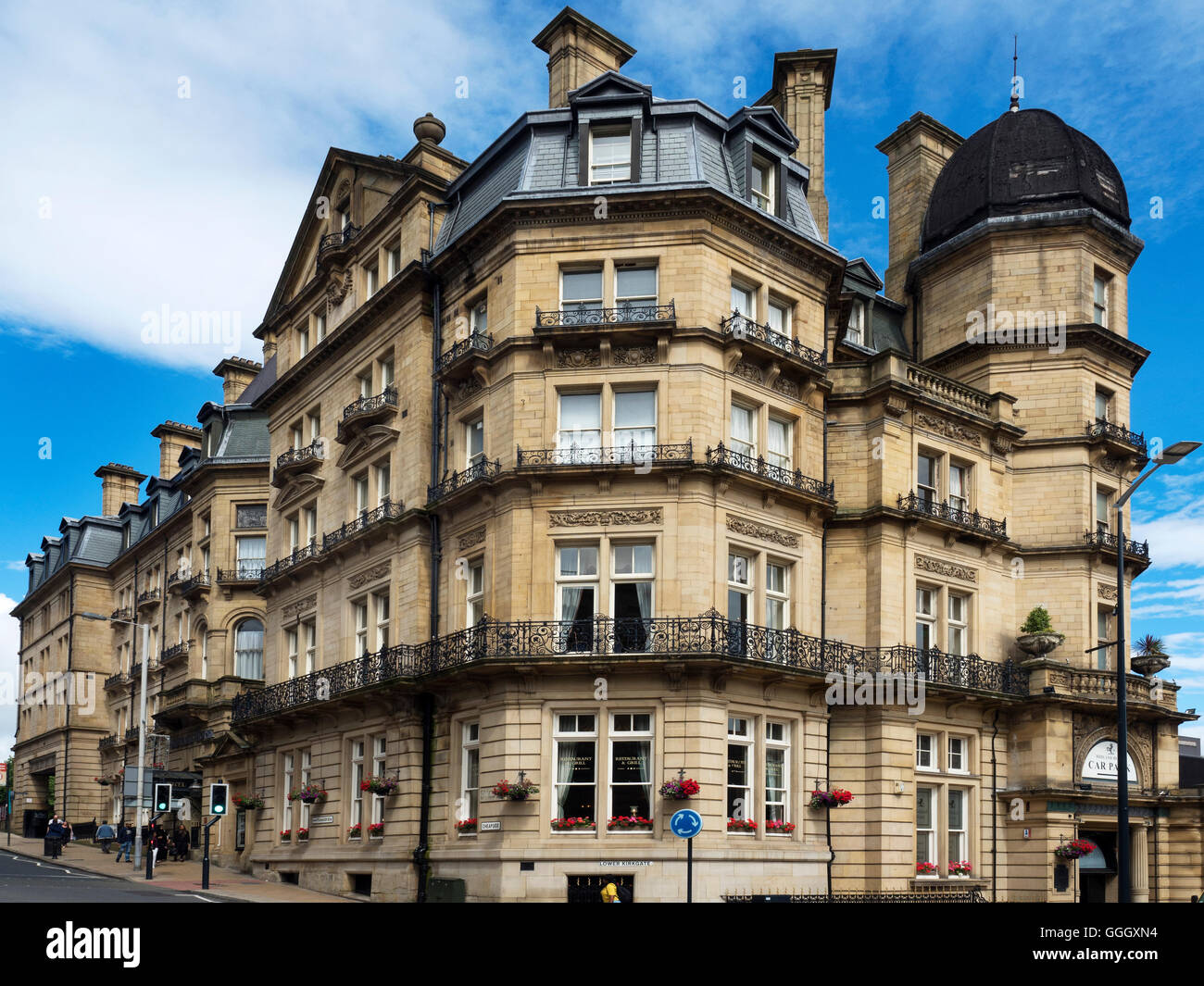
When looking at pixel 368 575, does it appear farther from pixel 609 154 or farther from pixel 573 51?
pixel 573 51

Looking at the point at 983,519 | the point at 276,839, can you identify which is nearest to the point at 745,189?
the point at 983,519

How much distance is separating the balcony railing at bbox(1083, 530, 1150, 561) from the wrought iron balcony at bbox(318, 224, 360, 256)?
935 inches

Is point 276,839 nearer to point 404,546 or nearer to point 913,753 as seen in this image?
point 404,546

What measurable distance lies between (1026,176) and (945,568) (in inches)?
558

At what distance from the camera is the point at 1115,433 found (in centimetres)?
3731

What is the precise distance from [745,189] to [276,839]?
23.9m

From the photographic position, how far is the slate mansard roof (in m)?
29.7

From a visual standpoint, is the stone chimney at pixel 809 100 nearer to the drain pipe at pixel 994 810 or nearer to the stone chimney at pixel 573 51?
the stone chimney at pixel 573 51

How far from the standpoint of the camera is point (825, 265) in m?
32.1

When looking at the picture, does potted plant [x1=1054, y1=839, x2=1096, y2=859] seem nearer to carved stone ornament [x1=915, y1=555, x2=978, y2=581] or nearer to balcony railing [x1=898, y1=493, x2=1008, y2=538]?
carved stone ornament [x1=915, y1=555, x2=978, y2=581]

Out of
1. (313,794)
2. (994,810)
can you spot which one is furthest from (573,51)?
(994,810)

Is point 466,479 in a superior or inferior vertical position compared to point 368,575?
superior

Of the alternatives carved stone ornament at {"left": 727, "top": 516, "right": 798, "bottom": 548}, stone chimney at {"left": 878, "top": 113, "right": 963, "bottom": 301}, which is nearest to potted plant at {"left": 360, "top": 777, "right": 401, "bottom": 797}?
carved stone ornament at {"left": 727, "top": 516, "right": 798, "bottom": 548}

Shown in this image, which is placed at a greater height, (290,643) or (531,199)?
(531,199)
